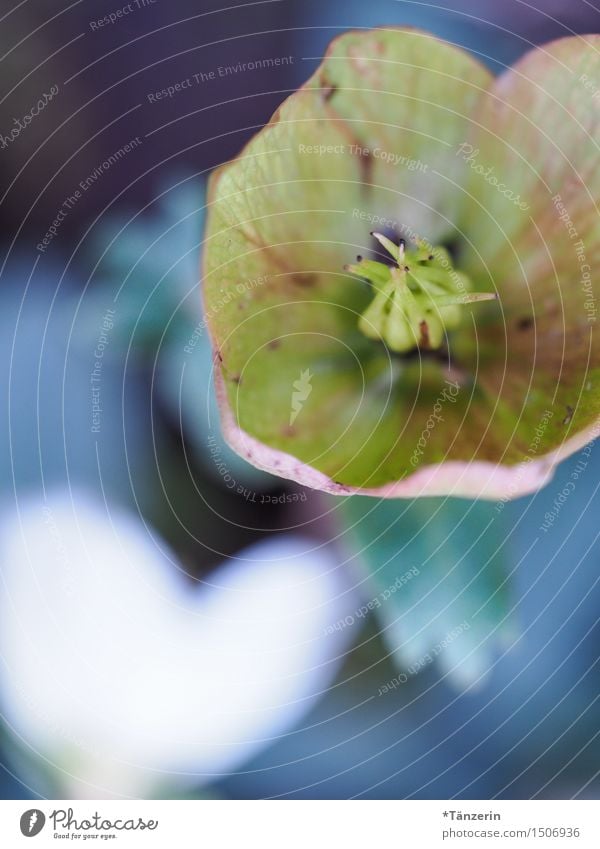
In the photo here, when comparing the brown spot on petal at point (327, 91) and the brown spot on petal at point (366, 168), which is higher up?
the brown spot on petal at point (327, 91)

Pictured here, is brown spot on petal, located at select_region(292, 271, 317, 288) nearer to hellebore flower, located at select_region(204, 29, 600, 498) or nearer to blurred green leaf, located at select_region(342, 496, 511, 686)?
hellebore flower, located at select_region(204, 29, 600, 498)

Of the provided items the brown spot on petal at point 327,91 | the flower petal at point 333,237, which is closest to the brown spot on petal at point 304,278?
the flower petal at point 333,237

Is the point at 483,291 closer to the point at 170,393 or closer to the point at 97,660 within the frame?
the point at 170,393

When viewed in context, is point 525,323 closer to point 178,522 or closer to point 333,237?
point 333,237

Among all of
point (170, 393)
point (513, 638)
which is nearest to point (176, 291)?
point (170, 393)

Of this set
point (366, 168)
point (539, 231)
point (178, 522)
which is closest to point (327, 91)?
point (366, 168)

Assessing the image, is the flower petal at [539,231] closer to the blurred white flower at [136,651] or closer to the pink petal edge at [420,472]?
the pink petal edge at [420,472]
